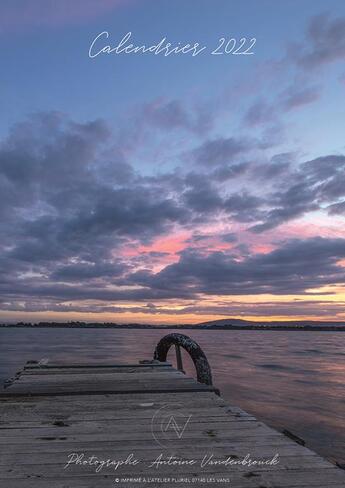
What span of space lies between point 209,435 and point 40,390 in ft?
11.9

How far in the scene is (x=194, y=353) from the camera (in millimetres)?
11461

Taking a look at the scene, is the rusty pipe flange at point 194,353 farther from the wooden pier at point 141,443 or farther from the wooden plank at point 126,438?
the wooden pier at point 141,443

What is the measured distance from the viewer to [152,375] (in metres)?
8.91

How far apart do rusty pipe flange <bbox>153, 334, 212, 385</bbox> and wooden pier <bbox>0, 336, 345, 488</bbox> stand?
3.80 metres

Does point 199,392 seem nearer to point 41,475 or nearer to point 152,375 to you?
point 152,375

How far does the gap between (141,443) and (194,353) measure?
7564 millimetres

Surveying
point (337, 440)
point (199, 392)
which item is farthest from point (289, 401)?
point (199, 392)

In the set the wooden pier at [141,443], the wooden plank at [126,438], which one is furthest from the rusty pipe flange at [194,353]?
the wooden pier at [141,443]

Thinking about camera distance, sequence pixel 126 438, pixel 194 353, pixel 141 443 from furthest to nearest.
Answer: pixel 194 353 < pixel 126 438 < pixel 141 443

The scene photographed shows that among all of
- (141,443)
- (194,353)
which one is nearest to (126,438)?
(141,443)

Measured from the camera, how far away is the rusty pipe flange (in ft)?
34.2

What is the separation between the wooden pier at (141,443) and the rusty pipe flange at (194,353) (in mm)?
3803

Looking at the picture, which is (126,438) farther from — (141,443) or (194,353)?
(194,353)

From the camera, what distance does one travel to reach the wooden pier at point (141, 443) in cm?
323
